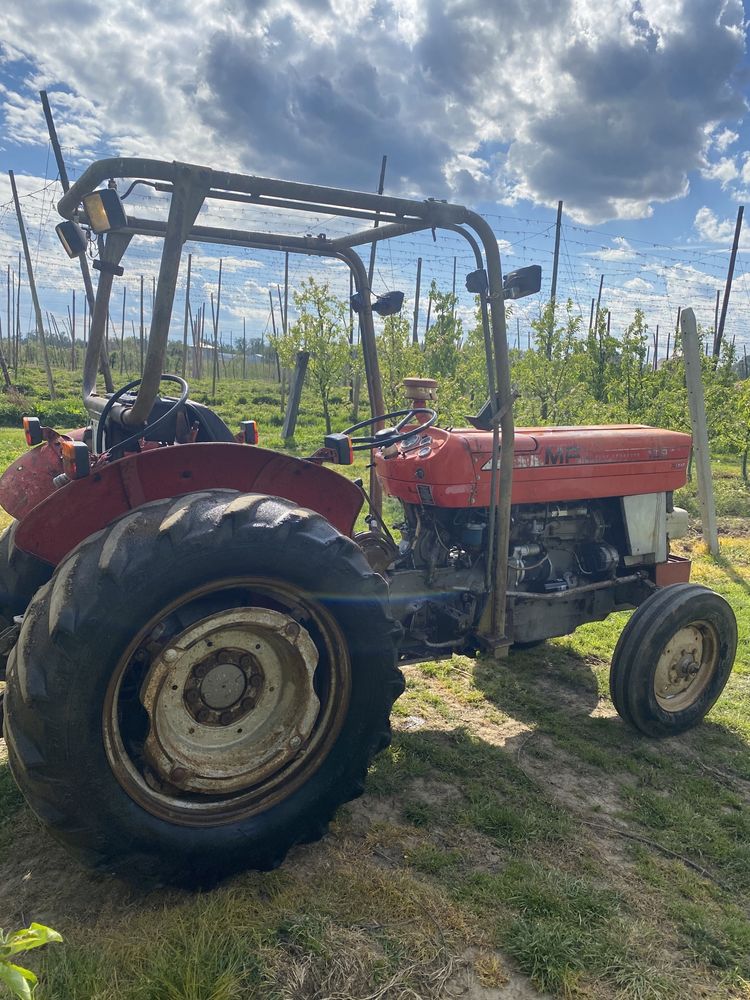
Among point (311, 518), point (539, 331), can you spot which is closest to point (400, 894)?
point (311, 518)

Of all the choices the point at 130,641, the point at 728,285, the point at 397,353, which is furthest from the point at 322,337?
the point at 130,641

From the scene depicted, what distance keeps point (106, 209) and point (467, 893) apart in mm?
2685

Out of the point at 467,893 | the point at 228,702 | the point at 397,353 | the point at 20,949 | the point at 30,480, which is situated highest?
the point at 397,353

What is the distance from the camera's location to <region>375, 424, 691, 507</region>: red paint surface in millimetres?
3371

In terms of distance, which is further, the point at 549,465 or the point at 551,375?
Result: the point at 551,375

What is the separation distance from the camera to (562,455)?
366 centimetres

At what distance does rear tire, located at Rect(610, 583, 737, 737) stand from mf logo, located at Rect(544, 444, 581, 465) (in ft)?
2.91

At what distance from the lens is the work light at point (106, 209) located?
7.43 feet

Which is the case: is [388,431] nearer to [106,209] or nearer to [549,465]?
[549,465]

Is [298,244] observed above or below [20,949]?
above

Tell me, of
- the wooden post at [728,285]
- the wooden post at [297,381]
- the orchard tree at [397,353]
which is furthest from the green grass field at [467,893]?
the wooden post at [728,285]

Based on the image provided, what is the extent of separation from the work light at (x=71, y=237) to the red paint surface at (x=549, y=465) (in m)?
1.74

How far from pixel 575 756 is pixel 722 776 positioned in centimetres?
72

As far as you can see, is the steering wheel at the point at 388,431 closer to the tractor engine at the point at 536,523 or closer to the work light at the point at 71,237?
the tractor engine at the point at 536,523
